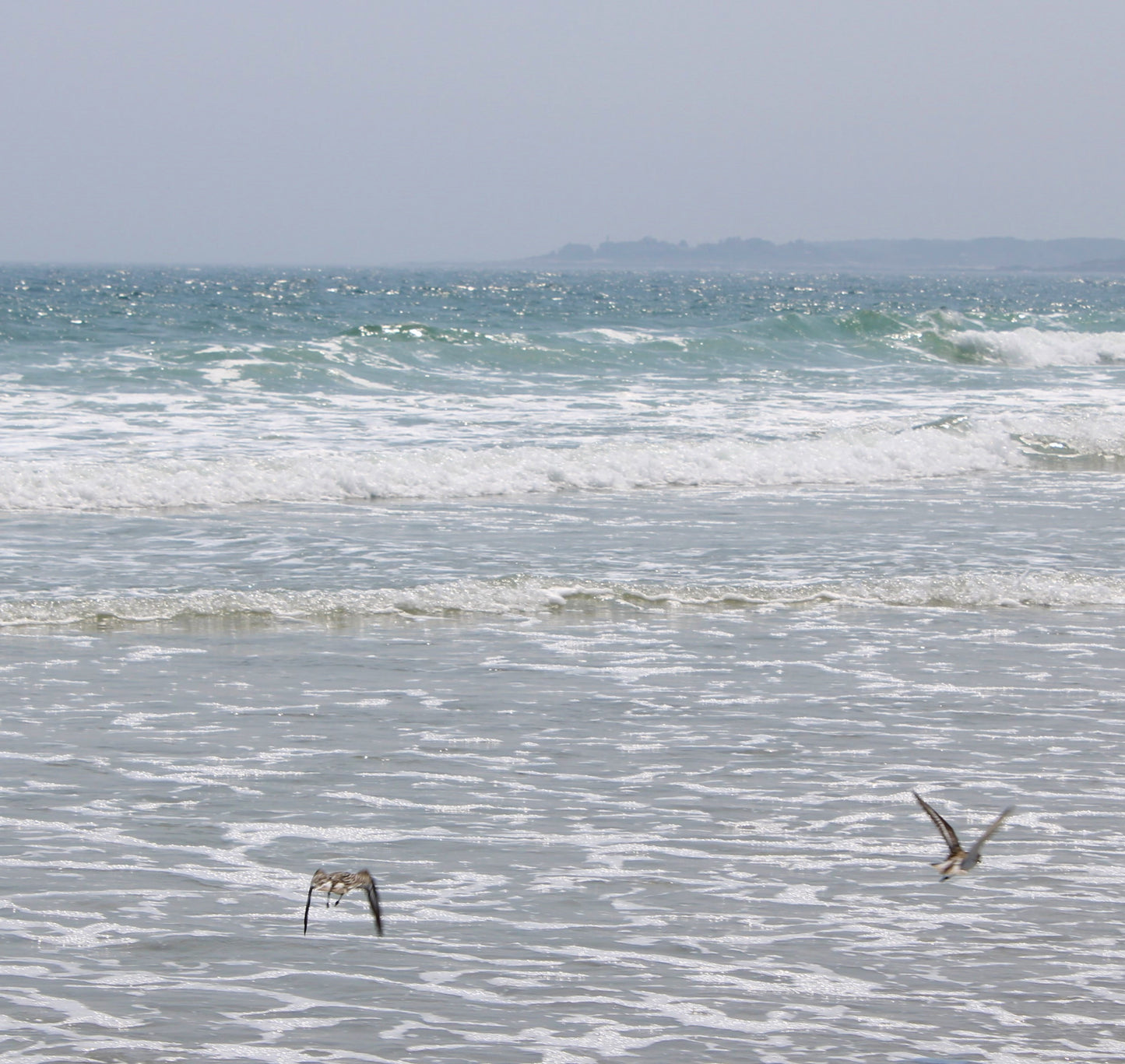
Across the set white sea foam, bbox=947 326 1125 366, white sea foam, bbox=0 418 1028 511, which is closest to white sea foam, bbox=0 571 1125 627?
white sea foam, bbox=0 418 1028 511

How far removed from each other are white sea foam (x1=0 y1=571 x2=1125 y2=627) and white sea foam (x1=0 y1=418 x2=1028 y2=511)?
466 cm

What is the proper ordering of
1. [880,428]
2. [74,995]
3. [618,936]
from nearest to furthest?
[74,995]
[618,936]
[880,428]

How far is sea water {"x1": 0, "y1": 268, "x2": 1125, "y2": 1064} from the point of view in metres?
3.96

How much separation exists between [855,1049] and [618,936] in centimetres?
89

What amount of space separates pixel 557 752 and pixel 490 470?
369 inches

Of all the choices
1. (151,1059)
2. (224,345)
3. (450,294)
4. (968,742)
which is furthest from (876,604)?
(450,294)

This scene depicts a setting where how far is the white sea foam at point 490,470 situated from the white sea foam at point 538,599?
15.3 ft

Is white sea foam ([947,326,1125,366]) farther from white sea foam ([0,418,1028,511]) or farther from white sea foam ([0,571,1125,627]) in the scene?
white sea foam ([0,571,1125,627])

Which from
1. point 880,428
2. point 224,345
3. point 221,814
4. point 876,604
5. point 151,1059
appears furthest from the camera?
point 224,345

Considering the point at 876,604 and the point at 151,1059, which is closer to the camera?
the point at 151,1059

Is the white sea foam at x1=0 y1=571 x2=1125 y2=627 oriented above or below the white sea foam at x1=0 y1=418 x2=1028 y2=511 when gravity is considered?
below

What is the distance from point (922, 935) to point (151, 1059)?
2.18 m

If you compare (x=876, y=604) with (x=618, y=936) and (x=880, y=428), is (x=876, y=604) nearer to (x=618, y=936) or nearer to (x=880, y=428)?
(x=618, y=936)

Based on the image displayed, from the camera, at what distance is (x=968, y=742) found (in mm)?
6473
